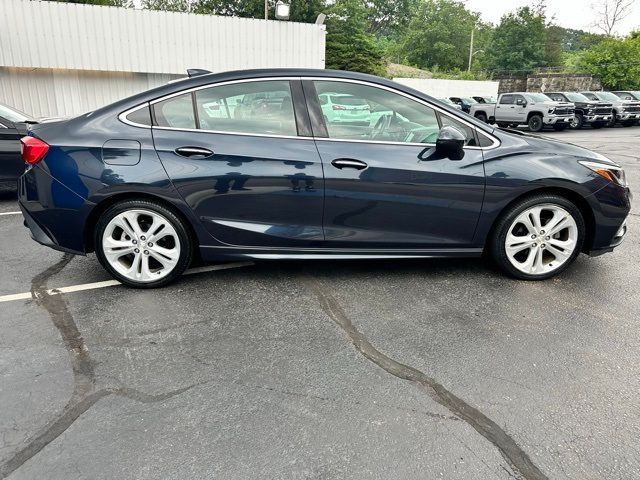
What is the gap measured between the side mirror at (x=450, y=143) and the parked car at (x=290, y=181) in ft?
0.03

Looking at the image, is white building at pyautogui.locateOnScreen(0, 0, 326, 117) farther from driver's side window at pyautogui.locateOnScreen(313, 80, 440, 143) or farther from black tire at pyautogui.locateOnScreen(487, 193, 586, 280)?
black tire at pyautogui.locateOnScreen(487, 193, 586, 280)

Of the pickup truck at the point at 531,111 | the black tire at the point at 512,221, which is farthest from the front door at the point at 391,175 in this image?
the pickup truck at the point at 531,111

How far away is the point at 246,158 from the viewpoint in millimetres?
3564

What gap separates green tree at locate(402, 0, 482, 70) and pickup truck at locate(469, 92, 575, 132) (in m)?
50.0

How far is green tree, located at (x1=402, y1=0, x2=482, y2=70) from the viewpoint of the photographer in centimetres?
6862

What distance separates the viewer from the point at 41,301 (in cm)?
358

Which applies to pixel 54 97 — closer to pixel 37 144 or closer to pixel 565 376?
pixel 37 144

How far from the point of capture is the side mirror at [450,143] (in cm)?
354

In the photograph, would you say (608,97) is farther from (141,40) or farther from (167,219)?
(167,219)

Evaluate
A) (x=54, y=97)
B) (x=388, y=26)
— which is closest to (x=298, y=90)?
(x=54, y=97)

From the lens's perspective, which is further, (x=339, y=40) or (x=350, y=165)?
(x=339, y=40)

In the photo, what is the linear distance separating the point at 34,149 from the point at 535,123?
69.8ft

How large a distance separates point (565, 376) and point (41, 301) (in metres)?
3.58

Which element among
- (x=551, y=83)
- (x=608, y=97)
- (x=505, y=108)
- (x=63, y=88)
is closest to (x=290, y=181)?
(x=63, y=88)
